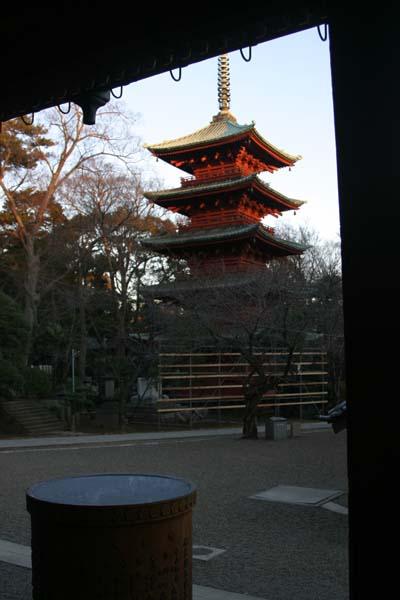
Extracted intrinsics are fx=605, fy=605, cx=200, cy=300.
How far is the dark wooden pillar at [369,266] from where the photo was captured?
6.95 ft

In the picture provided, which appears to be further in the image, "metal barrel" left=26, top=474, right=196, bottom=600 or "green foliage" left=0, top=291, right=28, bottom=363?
"green foliage" left=0, top=291, right=28, bottom=363

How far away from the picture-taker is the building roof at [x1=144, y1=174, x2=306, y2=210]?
23234mm

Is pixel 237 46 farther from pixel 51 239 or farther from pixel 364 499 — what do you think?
pixel 51 239

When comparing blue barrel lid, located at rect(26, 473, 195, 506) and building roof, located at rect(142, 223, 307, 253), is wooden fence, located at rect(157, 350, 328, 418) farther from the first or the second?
blue barrel lid, located at rect(26, 473, 195, 506)

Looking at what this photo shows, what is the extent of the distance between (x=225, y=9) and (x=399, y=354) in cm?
195

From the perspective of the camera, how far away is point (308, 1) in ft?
9.25

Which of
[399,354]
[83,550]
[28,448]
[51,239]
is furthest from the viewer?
[51,239]

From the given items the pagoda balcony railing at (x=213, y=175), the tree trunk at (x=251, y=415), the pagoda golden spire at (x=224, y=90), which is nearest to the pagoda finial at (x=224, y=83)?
the pagoda golden spire at (x=224, y=90)

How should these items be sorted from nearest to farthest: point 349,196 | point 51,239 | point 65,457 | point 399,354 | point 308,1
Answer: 1. point 399,354
2. point 349,196
3. point 308,1
4. point 65,457
5. point 51,239

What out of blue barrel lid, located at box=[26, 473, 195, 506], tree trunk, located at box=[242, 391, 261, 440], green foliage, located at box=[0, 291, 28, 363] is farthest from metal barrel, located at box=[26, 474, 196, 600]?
green foliage, located at box=[0, 291, 28, 363]

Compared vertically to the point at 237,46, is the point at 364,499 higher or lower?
lower

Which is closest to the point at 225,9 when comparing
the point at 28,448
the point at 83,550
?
the point at 83,550

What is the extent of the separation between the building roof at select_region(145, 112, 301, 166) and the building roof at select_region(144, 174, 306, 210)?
5.29 ft

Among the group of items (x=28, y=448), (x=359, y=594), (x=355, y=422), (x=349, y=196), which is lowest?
(x=28, y=448)
